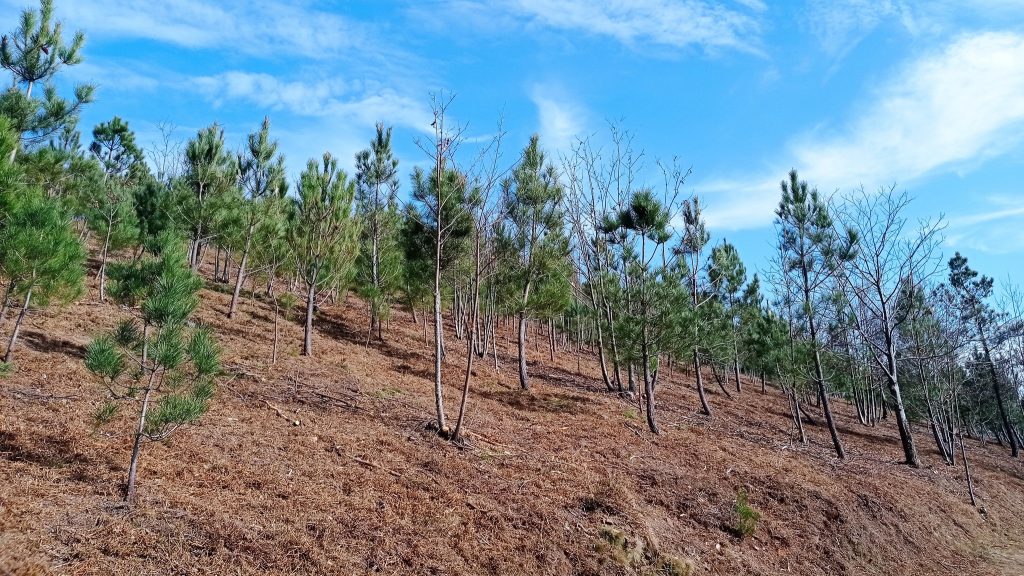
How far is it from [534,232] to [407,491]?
12.0m

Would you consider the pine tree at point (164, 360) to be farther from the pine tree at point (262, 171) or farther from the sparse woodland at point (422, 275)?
the pine tree at point (262, 171)

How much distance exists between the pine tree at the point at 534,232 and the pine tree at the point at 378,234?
4179mm

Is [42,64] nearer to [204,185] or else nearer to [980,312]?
[204,185]

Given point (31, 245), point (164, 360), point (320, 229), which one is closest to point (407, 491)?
point (164, 360)

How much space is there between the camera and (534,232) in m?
16.7

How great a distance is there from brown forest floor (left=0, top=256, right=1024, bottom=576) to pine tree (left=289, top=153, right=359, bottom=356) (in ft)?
7.12

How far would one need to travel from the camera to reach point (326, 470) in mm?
5680

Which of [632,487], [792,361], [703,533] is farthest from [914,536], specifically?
[792,361]

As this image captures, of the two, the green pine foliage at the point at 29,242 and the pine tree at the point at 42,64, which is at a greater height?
the pine tree at the point at 42,64

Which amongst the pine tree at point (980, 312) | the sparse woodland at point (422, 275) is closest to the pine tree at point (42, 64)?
the sparse woodland at point (422, 275)

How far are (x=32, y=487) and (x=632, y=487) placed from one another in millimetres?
6646

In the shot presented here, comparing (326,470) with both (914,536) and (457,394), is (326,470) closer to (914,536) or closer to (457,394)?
(457,394)

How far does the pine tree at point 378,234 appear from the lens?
1697cm

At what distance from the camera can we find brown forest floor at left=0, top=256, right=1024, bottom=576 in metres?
3.92
